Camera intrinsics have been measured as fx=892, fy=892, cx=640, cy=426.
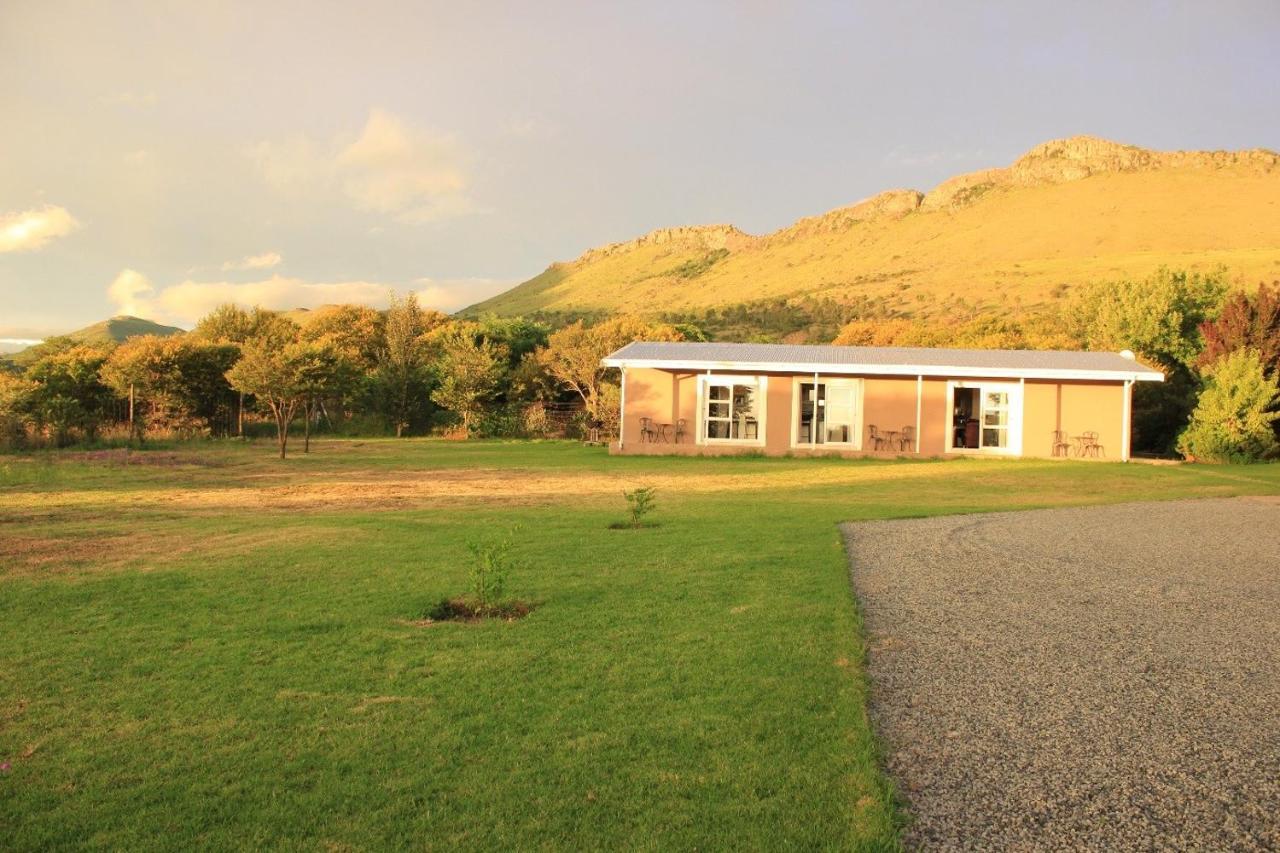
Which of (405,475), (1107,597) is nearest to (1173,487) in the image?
(1107,597)

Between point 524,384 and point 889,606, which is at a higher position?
point 524,384

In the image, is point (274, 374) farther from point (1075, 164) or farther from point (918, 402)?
point (1075, 164)

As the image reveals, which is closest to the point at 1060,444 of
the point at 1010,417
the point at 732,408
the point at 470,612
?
the point at 1010,417

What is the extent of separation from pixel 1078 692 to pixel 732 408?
55.9ft

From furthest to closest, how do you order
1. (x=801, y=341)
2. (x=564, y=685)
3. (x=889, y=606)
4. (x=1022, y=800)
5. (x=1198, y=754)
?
(x=801, y=341)
(x=889, y=606)
(x=564, y=685)
(x=1198, y=754)
(x=1022, y=800)

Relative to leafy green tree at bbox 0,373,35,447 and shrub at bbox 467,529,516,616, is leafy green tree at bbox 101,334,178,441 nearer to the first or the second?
leafy green tree at bbox 0,373,35,447

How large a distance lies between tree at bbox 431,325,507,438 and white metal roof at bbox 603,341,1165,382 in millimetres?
6280

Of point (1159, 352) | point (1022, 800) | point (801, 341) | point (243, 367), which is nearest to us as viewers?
point (1022, 800)

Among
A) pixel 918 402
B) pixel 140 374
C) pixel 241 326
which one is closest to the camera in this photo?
pixel 918 402

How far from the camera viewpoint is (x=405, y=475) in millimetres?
15344

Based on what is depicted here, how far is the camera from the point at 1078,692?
169 inches

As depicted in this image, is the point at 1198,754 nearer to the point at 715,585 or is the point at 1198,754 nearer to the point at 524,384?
the point at 715,585

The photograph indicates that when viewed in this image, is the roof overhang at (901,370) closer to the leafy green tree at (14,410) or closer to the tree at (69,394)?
the tree at (69,394)

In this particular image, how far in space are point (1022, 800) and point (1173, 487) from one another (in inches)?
559
